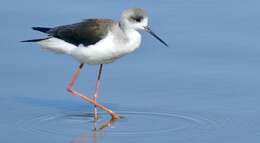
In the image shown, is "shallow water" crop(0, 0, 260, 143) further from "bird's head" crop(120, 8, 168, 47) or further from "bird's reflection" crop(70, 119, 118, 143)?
"bird's head" crop(120, 8, 168, 47)

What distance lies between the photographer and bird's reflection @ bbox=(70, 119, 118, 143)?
7.51 metres

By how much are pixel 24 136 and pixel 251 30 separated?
3262mm

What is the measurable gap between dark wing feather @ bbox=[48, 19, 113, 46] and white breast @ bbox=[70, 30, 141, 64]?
6 cm

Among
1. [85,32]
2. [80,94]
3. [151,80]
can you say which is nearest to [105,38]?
[85,32]

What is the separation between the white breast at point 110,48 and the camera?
8156 mm

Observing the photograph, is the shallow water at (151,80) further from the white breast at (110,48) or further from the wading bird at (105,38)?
the white breast at (110,48)

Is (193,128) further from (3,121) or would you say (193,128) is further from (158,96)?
(3,121)

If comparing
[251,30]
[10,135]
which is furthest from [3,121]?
[251,30]

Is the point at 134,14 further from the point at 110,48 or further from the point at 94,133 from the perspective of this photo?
the point at 94,133

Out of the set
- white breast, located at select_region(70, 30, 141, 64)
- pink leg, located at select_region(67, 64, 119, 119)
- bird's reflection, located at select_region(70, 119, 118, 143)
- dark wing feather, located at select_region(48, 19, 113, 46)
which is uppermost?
dark wing feather, located at select_region(48, 19, 113, 46)

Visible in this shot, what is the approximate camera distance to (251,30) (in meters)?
9.67

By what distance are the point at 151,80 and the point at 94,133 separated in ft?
4.24

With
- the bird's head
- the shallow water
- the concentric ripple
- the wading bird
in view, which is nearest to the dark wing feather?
the wading bird

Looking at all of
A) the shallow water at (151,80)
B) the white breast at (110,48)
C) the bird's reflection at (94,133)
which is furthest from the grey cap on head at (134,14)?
the bird's reflection at (94,133)
